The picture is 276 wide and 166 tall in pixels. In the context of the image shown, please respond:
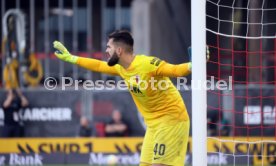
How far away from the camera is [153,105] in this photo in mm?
8336

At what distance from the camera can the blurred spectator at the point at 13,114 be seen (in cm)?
1539

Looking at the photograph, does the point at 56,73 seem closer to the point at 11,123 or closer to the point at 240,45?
the point at 11,123

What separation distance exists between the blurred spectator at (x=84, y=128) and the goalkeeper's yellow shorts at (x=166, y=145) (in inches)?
275

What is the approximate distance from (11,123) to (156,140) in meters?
7.61

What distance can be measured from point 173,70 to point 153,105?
30.0 inches

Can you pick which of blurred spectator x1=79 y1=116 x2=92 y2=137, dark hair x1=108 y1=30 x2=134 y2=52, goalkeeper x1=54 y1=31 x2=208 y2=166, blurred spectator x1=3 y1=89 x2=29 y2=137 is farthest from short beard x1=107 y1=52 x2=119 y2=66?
blurred spectator x1=3 y1=89 x2=29 y2=137

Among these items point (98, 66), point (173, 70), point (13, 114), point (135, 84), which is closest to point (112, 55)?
point (135, 84)

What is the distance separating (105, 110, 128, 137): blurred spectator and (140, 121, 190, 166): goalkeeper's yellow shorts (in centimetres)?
702

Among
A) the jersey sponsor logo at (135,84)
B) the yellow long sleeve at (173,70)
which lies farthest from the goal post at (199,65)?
the jersey sponsor logo at (135,84)

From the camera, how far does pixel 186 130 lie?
27.5 ft

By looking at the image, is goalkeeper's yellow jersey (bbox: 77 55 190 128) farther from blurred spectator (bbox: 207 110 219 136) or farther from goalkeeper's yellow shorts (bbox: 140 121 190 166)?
blurred spectator (bbox: 207 110 219 136)

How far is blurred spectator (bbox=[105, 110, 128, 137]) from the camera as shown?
1539cm

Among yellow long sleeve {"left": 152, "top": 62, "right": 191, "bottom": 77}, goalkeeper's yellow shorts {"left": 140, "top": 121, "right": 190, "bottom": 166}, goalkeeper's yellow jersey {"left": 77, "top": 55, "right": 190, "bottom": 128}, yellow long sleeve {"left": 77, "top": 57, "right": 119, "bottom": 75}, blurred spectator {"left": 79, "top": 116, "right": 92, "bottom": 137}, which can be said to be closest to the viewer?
yellow long sleeve {"left": 152, "top": 62, "right": 191, "bottom": 77}

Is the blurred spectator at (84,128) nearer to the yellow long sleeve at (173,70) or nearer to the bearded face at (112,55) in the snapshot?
the bearded face at (112,55)
